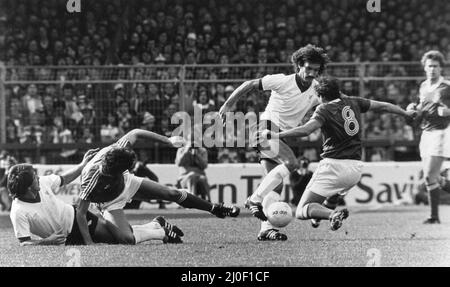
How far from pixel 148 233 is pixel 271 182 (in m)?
1.49

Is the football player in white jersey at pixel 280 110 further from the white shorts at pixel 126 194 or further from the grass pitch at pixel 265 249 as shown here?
the white shorts at pixel 126 194

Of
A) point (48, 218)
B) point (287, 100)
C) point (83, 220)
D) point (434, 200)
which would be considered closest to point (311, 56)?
point (287, 100)

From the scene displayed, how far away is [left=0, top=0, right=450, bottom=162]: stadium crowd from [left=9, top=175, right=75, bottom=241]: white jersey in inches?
290

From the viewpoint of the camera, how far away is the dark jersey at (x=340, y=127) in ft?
29.5

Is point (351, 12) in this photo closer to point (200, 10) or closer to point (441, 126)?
point (200, 10)

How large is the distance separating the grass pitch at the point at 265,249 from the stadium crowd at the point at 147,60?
4.82 m

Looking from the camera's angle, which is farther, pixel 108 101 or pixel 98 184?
pixel 108 101

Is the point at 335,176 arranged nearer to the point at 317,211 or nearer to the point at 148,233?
the point at 317,211

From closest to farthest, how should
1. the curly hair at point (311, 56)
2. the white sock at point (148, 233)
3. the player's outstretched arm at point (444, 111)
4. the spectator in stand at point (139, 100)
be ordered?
the white sock at point (148, 233)
the curly hair at point (311, 56)
the player's outstretched arm at point (444, 111)
the spectator in stand at point (139, 100)

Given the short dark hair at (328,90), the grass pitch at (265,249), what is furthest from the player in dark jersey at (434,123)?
the short dark hair at (328,90)

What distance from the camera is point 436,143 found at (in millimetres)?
12031

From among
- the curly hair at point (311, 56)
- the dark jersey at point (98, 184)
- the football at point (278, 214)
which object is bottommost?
the football at point (278, 214)

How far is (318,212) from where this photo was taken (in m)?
8.86

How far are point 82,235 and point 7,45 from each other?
30.4 ft
